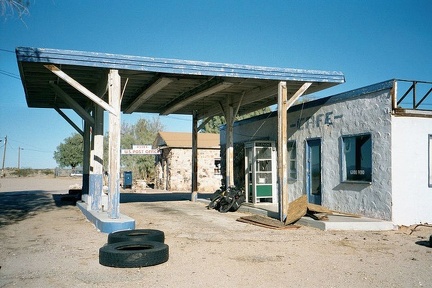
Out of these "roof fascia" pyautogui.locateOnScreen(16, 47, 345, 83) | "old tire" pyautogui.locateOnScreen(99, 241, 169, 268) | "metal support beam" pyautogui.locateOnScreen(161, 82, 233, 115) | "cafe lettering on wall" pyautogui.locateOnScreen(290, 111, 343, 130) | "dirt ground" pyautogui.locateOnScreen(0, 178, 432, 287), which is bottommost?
"dirt ground" pyautogui.locateOnScreen(0, 178, 432, 287)

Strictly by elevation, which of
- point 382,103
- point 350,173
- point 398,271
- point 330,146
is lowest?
point 398,271

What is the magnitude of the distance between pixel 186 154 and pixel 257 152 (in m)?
15.1

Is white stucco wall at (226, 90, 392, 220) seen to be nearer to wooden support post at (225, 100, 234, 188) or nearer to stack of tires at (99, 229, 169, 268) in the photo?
wooden support post at (225, 100, 234, 188)

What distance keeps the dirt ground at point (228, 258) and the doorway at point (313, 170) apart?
3349 millimetres

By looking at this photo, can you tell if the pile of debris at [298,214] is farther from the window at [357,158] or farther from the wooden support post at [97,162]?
the wooden support post at [97,162]

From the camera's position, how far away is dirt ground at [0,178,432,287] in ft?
17.9

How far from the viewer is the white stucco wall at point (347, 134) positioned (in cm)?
1021

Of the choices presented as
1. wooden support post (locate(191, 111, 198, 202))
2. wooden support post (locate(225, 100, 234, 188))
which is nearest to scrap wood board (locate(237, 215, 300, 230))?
wooden support post (locate(225, 100, 234, 188))

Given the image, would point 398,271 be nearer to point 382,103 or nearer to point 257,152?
point 382,103

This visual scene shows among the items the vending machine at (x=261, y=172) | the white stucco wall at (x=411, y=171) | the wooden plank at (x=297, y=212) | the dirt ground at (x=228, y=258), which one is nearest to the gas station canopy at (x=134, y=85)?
the wooden plank at (x=297, y=212)

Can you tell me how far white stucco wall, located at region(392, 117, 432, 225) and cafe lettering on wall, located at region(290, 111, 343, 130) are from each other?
6.91 ft

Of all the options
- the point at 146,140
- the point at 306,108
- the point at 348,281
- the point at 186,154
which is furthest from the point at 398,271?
the point at 146,140

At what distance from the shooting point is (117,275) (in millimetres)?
5691

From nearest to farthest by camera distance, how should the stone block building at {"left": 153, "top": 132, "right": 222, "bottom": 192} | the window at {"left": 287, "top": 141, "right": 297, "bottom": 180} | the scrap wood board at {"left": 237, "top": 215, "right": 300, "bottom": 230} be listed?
1. the scrap wood board at {"left": 237, "top": 215, "right": 300, "bottom": 230}
2. the window at {"left": 287, "top": 141, "right": 297, "bottom": 180}
3. the stone block building at {"left": 153, "top": 132, "right": 222, "bottom": 192}
